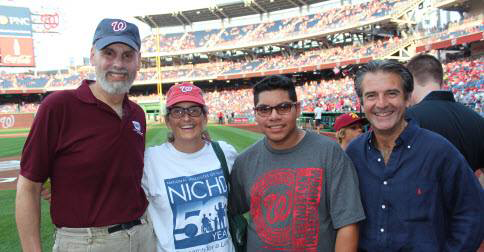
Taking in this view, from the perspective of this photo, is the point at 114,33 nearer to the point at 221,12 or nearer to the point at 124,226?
the point at 124,226

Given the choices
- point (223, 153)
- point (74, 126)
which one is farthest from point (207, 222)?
point (74, 126)

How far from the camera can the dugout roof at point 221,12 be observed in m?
49.2

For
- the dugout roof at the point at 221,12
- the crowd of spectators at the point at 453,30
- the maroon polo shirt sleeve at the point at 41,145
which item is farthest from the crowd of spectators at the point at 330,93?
the maroon polo shirt sleeve at the point at 41,145

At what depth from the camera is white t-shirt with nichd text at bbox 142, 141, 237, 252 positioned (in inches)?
98.0

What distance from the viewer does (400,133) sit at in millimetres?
2209

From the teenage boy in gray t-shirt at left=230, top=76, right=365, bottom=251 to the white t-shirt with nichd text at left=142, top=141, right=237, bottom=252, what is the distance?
297 mm

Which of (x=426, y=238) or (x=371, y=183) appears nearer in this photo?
(x=426, y=238)

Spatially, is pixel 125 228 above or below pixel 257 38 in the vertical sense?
below

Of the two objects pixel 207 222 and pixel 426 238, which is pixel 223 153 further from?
pixel 426 238

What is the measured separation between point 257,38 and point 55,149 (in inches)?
1950

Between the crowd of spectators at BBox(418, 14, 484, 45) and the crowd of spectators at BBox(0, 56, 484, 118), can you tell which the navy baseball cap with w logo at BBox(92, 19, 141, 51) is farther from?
the crowd of spectators at BBox(418, 14, 484, 45)

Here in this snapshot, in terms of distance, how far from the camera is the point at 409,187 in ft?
6.77

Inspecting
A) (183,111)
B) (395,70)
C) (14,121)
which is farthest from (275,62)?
(395,70)

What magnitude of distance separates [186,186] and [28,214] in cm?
101
